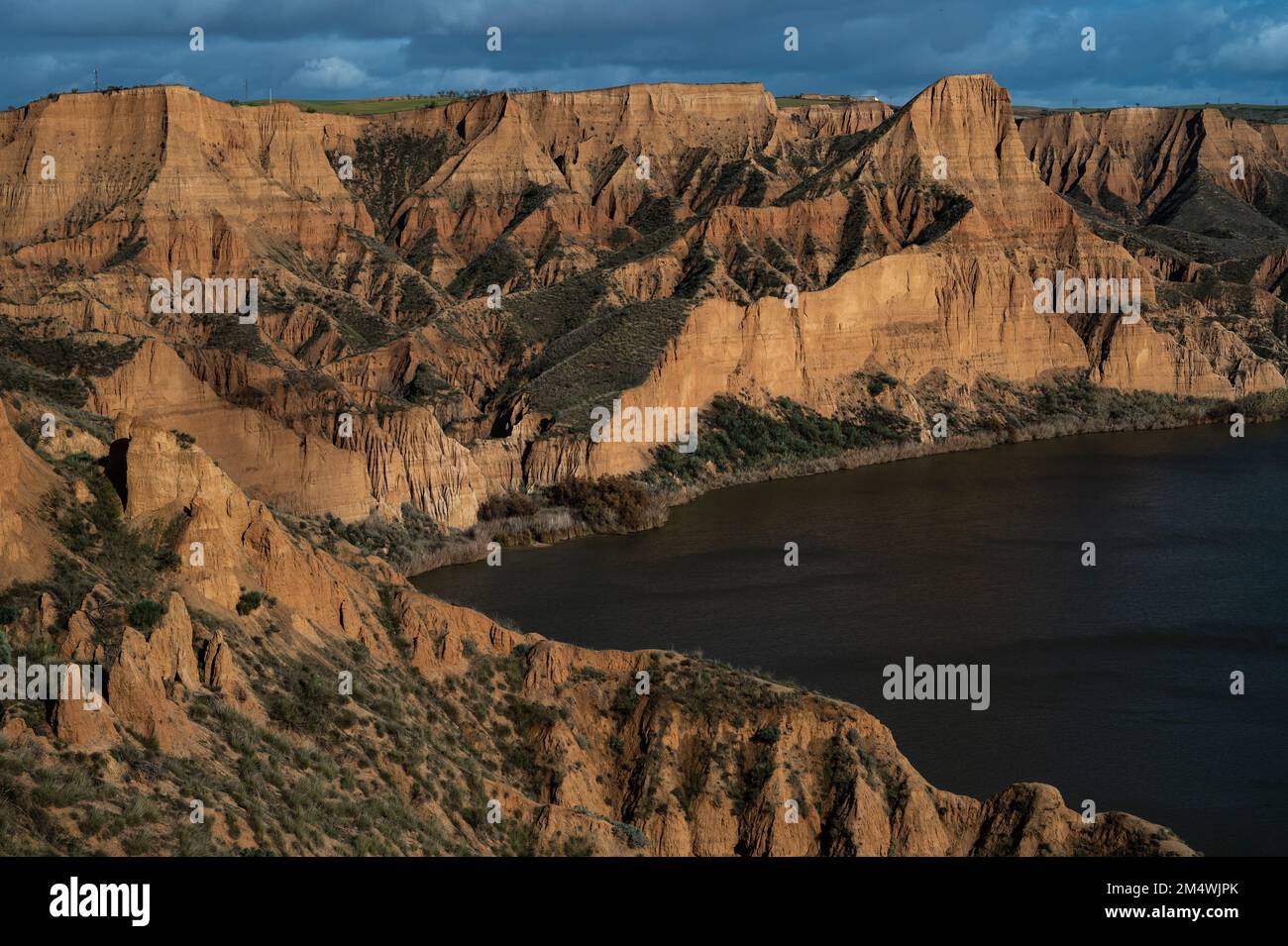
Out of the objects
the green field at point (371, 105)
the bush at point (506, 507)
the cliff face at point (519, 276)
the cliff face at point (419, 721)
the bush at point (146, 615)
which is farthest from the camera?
the green field at point (371, 105)

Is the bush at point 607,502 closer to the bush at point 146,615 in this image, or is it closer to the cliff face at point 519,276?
the cliff face at point 519,276

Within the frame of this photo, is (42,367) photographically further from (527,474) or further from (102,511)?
(102,511)

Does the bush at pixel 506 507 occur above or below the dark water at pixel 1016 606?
above

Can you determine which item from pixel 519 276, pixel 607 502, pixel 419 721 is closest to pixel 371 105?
pixel 519 276

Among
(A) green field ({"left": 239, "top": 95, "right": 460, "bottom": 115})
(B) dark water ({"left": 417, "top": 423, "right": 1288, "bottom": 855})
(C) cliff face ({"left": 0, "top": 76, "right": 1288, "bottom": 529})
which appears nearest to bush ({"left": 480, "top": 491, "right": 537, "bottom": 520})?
(C) cliff face ({"left": 0, "top": 76, "right": 1288, "bottom": 529})

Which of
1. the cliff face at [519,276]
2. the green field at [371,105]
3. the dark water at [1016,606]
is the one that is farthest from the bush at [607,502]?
the green field at [371,105]

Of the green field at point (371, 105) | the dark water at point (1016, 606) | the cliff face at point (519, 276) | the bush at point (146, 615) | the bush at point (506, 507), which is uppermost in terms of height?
the green field at point (371, 105)

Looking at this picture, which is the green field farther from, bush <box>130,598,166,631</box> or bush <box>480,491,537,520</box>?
bush <box>130,598,166,631</box>
